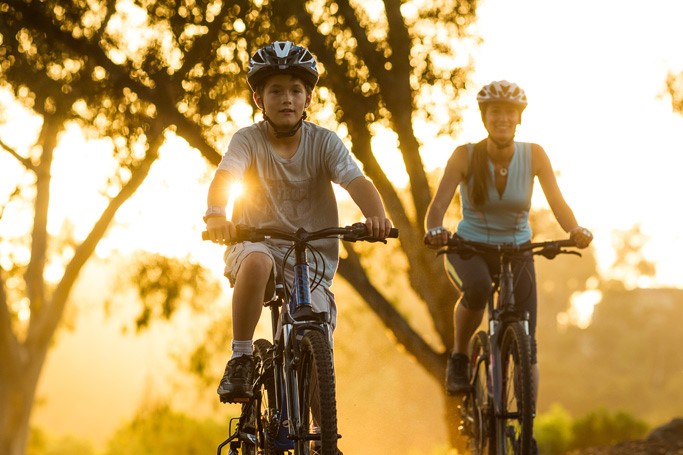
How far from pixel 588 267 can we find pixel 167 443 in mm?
36267

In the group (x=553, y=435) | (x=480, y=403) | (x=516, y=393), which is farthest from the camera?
(x=553, y=435)

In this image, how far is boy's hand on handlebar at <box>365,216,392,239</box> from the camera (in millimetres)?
4867

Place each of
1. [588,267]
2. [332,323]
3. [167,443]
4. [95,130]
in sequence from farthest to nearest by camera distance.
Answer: [588,267]
[167,443]
[95,130]
[332,323]

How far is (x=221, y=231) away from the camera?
4.86 meters

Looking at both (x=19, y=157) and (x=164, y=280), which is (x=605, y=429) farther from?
(x=19, y=157)

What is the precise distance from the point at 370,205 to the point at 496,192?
1683 millimetres

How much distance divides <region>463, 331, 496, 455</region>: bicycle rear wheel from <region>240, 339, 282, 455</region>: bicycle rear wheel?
150 cm

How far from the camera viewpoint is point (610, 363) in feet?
198

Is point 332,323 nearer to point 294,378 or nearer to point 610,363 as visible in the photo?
point 294,378

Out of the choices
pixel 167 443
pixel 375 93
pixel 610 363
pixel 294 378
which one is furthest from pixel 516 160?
pixel 610 363

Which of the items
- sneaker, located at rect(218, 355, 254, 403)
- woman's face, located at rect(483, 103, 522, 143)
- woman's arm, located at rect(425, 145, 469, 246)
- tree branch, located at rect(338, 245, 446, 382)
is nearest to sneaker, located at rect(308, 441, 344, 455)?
sneaker, located at rect(218, 355, 254, 403)

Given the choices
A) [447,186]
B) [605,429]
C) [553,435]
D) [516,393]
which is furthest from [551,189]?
[605,429]

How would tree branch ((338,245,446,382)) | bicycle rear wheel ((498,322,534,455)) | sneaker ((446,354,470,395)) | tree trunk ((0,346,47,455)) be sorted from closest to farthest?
bicycle rear wheel ((498,322,534,455)) → sneaker ((446,354,470,395)) → tree branch ((338,245,446,382)) → tree trunk ((0,346,47,455))

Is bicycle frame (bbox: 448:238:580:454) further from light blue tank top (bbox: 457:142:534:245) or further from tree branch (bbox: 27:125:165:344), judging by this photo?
tree branch (bbox: 27:125:165:344)
